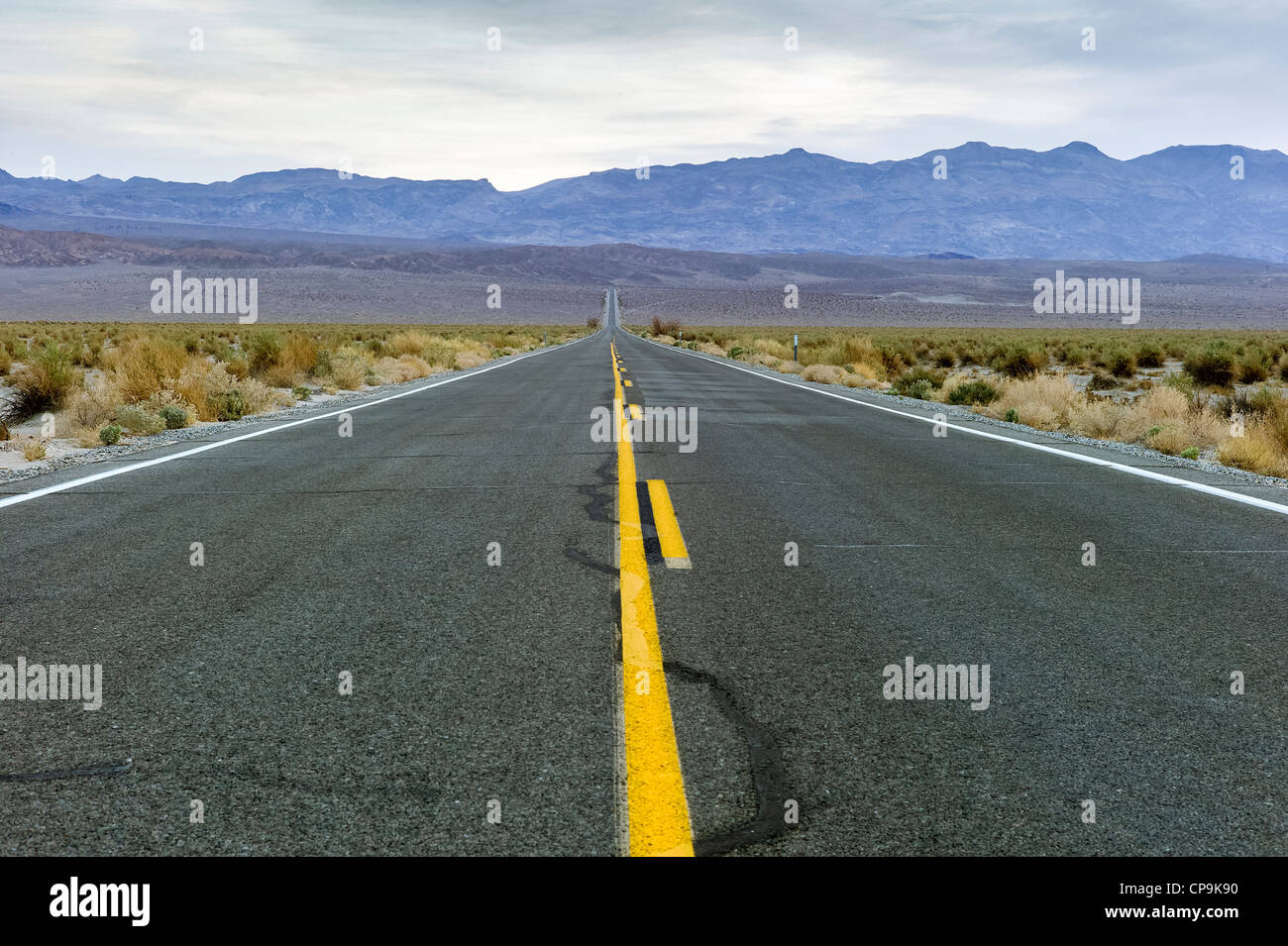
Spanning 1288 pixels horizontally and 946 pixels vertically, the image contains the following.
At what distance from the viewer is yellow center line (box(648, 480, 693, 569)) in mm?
5879

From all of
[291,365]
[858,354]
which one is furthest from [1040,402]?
[858,354]

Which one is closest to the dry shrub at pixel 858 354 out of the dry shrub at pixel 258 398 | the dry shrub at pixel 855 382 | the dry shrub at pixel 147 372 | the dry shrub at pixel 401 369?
the dry shrub at pixel 855 382

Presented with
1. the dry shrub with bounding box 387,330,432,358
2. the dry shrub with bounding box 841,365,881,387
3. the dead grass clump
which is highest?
the dry shrub with bounding box 387,330,432,358

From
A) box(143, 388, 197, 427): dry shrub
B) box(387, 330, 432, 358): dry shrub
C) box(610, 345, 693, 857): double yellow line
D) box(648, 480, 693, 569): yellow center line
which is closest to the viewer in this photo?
box(610, 345, 693, 857): double yellow line

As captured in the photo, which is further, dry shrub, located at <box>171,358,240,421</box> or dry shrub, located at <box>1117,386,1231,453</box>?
dry shrub, located at <box>171,358,240,421</box>

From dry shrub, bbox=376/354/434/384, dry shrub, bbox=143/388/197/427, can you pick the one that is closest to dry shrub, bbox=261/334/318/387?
dry shrub, bbox=376/354/434/384

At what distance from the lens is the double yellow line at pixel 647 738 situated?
271 centimetres

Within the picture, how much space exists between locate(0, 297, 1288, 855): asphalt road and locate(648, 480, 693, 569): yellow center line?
94 millimetres

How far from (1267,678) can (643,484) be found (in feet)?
17.5

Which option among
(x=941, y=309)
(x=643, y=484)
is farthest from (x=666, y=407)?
(x=941, y=309)

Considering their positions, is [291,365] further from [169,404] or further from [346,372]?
[169,404]

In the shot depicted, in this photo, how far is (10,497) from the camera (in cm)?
773

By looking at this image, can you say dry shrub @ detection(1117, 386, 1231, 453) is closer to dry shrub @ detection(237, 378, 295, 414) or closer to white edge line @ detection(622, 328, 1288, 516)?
white edge line @ detection(622, 328, 1288, 516)
